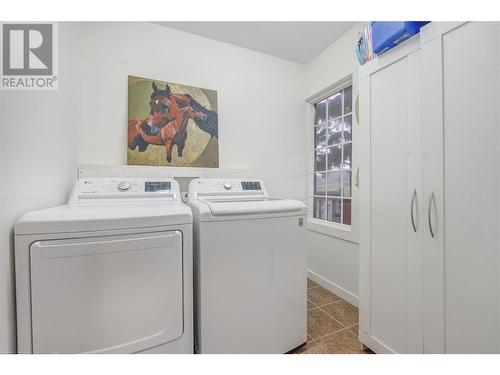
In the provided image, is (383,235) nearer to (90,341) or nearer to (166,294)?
(166,294)

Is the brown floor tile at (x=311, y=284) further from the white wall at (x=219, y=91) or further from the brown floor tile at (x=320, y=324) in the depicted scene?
the white wall at (x=219, y=91)

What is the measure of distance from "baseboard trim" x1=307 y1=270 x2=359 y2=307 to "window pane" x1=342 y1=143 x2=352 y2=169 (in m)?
1.22

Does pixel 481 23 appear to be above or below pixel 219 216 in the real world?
above

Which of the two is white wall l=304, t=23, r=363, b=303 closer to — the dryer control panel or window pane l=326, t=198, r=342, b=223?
window pane l=326, t=198, r=342, b=223

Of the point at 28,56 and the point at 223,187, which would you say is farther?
the point at 223,187

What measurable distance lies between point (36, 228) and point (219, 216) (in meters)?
0.74

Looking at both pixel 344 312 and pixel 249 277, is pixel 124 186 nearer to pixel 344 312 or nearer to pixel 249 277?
pixel 249 277

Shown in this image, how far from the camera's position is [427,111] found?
1023mm

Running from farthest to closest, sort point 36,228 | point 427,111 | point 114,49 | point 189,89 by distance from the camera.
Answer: point 189,89, point 114,49, point 427,111, point 36,228

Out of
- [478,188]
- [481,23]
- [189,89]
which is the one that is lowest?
[478,188]

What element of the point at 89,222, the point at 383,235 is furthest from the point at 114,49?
the point at 383,235

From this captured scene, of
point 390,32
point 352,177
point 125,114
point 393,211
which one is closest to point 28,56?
point 125,114

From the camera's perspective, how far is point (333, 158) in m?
2.43

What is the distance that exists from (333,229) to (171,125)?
188cm
